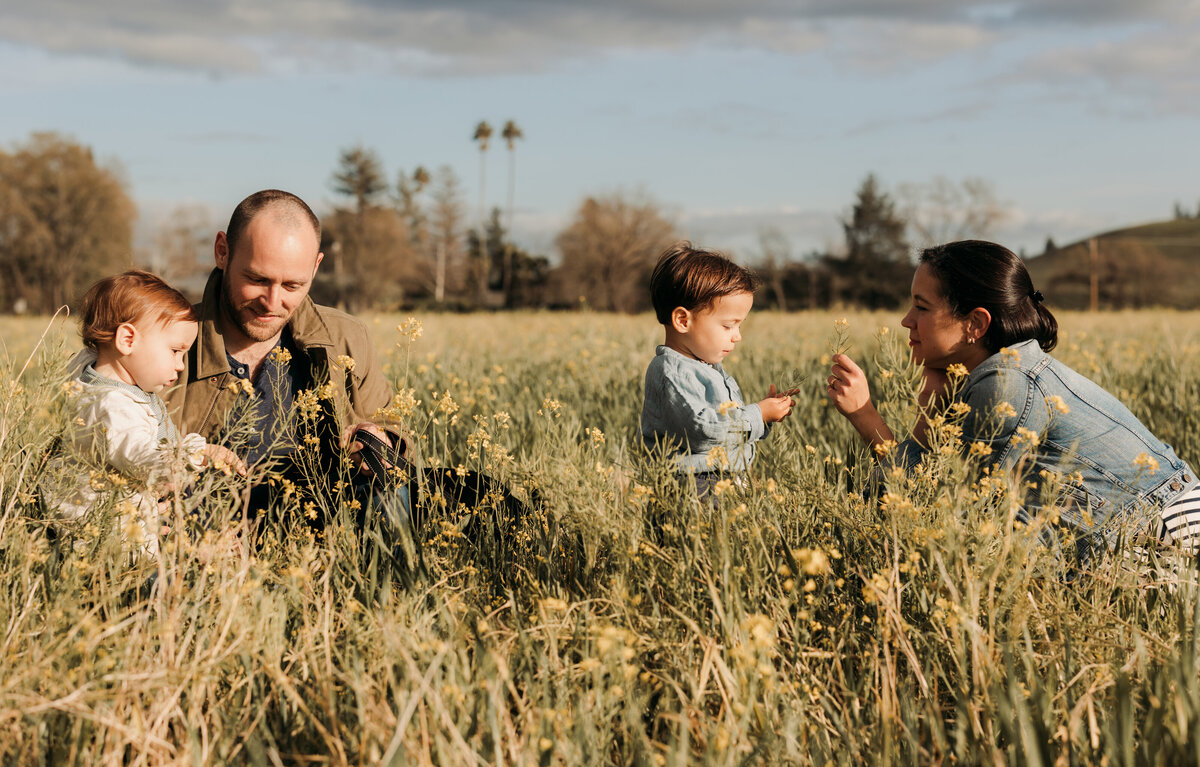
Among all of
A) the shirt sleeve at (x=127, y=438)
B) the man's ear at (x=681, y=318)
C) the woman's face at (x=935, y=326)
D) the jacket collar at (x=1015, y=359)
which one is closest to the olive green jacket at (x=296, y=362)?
the shirt sleeve at (x=127, y=438)

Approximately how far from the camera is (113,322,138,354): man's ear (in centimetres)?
300

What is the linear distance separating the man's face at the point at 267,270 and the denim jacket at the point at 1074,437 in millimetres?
2386

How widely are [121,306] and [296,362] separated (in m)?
0.83

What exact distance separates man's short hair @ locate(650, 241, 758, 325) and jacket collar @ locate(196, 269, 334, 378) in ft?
4.71

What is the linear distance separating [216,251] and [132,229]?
193ft

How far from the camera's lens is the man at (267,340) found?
335 cm

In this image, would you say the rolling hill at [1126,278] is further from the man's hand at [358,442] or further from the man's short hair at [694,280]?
the man's hand at [358,442]

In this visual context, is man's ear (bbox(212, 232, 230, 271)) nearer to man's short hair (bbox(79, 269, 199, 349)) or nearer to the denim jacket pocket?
man's short hair (bbox(79, 269, 199, 349))

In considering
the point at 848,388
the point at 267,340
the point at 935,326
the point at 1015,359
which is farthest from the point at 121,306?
the point at 1015,359

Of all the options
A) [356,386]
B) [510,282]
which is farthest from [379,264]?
[356,386]

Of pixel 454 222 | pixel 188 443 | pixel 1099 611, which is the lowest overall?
pixel 1099 611

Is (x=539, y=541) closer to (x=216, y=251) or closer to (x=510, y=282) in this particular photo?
(x=216, y=251)

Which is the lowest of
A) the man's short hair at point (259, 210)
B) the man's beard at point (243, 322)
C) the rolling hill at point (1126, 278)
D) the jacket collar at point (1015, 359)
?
the jacket collar at point (1015, 359)

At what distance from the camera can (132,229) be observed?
54.7m
